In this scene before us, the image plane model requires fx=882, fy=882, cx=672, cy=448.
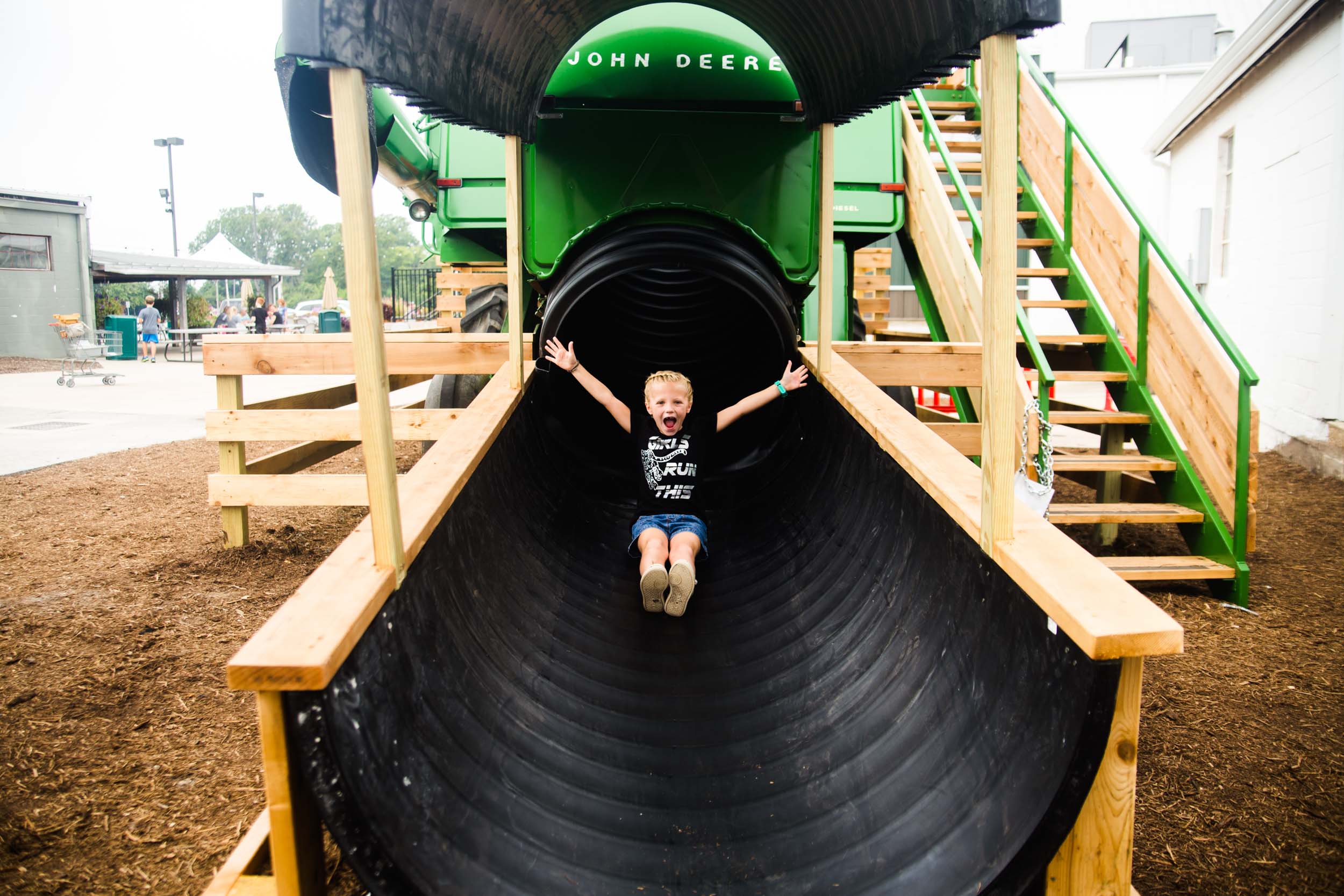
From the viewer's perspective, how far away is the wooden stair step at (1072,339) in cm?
581

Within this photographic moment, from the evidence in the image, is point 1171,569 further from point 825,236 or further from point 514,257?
point 514,257

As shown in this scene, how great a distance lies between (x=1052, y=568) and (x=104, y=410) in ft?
44.6

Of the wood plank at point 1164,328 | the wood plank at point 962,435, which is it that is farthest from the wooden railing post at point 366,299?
the wood plank at point 1164,328

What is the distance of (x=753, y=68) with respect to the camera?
5242 millimetres

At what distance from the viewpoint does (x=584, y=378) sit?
4.46 metres

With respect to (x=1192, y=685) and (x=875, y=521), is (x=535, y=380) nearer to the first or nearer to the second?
(x=875, y=521)

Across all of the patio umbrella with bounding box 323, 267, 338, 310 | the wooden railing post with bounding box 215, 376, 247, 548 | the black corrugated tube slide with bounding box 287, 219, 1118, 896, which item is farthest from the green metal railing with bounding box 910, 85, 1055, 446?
the patio umbrella with bounding box 323, 267, 338, 310

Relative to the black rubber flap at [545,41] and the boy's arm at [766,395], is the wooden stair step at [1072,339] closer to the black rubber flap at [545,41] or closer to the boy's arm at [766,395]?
the boy's arm at [766,395]

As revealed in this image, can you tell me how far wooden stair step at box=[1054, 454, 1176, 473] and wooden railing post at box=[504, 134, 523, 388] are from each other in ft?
10.3

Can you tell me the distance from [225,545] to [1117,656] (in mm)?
5246

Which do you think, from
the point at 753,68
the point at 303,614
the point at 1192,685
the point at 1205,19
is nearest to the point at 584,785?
the point at 303,614

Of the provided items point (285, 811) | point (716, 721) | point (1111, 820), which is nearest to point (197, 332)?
point (716, 721)

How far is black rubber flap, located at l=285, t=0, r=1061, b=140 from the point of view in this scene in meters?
1.93

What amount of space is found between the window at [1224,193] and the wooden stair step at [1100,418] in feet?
25.5
